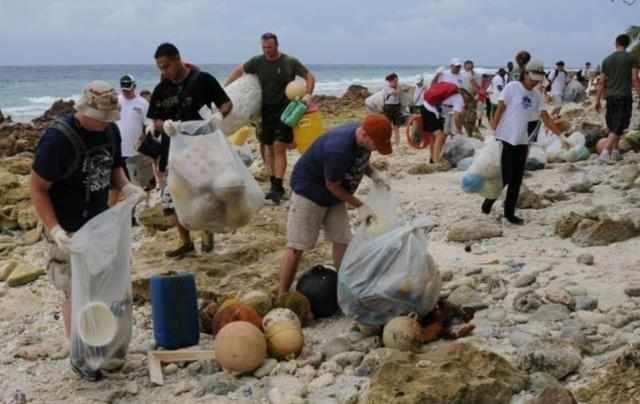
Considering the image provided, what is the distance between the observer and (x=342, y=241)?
530cm

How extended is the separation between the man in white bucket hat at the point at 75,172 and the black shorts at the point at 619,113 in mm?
7605

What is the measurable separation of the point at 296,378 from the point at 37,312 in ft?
8.19

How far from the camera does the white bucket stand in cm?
414

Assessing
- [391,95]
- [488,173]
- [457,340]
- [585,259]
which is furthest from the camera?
[391,95]

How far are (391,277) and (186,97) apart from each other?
248 cm

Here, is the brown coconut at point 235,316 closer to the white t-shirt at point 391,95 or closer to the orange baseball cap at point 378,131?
the orange baseball cap at point 378,131

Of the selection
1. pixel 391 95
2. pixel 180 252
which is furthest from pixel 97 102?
pixel 391 95

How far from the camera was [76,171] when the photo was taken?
162 inches

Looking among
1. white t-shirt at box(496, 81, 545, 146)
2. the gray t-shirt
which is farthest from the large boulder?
the gray t-shirt

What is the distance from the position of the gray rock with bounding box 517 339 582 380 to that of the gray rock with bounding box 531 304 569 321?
1.83 ft

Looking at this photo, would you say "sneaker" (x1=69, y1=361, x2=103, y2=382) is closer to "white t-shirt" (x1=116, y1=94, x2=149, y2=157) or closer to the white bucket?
the white bucket

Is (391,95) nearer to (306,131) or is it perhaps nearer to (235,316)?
(306,131)

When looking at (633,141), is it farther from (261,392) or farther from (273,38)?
(261,392)

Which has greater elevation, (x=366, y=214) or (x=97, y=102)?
(x=97, y=102)
